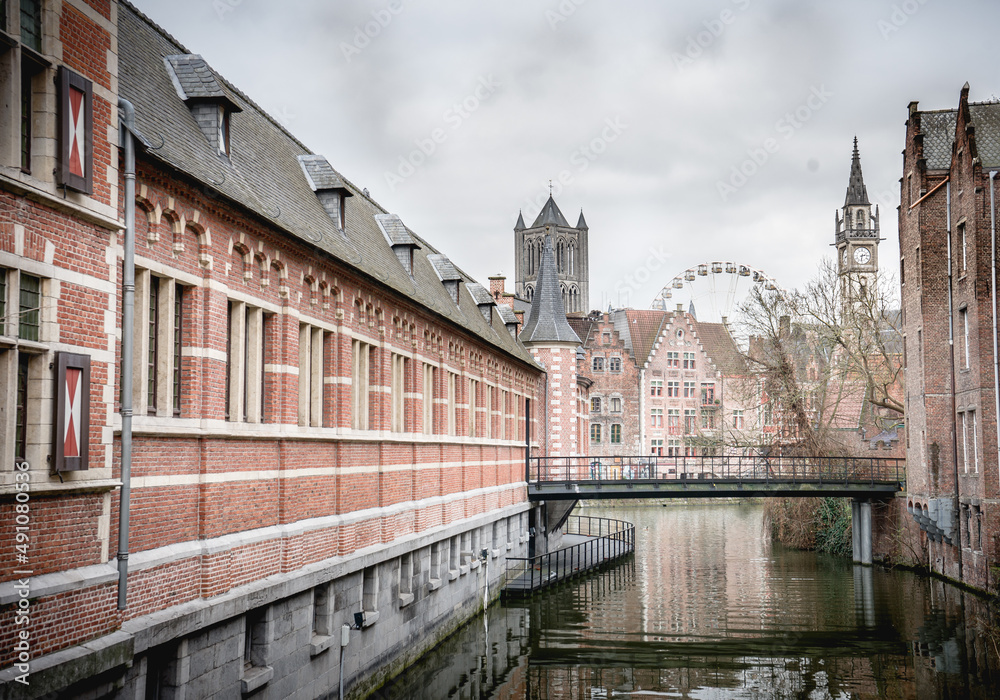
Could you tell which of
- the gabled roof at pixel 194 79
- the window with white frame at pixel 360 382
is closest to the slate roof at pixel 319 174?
the window with white frame at pixel 360 382

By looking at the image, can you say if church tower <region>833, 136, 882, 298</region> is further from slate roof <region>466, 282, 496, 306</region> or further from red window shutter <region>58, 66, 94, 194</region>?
red window shutter <region>58, 66, 94, 194</region>

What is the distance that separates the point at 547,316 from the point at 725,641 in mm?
19395

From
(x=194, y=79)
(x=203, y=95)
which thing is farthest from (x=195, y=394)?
(x=194, y=79)

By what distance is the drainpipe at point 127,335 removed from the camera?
8398 mm

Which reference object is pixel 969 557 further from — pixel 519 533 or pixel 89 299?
pixel 89 299

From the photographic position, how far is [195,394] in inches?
398

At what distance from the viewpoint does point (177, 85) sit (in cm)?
1215

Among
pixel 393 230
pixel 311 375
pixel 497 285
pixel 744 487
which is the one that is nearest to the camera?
pixel 311 375

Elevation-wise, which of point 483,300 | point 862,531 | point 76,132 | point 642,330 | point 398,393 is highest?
point 642,330

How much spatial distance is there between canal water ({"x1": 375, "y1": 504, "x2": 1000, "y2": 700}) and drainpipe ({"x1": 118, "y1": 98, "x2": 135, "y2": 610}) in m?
7.73

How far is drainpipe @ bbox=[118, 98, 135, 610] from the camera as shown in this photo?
8398 millimetres

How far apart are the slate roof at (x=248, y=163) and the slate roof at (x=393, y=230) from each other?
0.54 meters

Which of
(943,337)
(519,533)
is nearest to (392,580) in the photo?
(519,533)

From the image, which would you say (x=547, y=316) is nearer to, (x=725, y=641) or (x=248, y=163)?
(x=725, y=641)
